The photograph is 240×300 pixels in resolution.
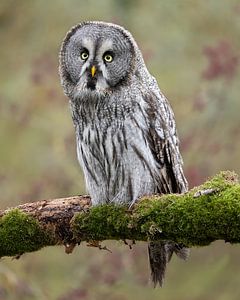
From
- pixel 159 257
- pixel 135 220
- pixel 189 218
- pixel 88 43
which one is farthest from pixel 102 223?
pixel 88 43

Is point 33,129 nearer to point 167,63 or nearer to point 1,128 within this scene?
point 1,128

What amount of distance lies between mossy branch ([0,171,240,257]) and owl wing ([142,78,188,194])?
52 cm

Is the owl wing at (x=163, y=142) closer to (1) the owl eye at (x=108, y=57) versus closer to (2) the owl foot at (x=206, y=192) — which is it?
(1) the owl eye at (x=108, y=57)

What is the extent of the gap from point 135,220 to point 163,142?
3.06 feet

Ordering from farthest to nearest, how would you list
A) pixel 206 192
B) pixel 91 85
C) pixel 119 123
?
1. pixel 91 85
2. pixel 119 123
3. pixel 206 192

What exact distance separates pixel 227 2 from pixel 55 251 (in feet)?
9.75

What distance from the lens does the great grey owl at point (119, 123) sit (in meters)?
6.81

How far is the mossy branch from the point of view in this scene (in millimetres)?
5711

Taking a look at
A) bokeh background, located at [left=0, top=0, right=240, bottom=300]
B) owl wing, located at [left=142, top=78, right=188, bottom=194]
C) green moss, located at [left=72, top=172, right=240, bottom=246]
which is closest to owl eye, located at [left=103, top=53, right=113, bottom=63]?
owl wing, located at [left=142, top=78, right=188, bottom=194]

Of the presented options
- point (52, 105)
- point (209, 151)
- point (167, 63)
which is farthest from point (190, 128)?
point (52, 105)

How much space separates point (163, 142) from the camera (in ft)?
22.8

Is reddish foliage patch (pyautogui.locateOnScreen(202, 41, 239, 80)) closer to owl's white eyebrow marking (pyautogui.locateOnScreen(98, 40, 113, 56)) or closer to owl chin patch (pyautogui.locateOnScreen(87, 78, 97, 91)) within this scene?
owl's white eyebrow marking (pyautogui.locateOnScreen(98, 40, 113, 56))

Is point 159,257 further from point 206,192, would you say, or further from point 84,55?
point 84,55

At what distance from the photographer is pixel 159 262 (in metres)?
6.88
